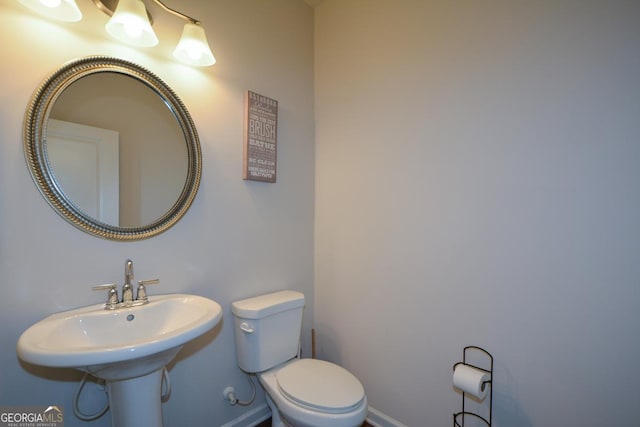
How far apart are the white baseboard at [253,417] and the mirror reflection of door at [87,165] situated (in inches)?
49.4

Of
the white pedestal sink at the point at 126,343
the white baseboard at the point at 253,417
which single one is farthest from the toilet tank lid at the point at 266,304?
the white baseboard at the point at 253,417

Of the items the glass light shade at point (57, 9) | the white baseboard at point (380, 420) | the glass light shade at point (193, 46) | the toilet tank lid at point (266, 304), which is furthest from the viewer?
the white baseboard at point (380, 420)

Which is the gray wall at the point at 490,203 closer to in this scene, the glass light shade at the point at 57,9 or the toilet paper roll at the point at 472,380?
the toilet paper roll at the point at 472,380

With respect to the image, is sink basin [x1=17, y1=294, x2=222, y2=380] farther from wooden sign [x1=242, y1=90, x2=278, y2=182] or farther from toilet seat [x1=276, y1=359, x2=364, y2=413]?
wooden sign [x1=242, y1=90, x2=278, y2=182]

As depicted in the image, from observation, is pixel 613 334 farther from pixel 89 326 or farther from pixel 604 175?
pixel 89 326

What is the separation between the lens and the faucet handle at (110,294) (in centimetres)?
108

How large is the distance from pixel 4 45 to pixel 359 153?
154 centimetres

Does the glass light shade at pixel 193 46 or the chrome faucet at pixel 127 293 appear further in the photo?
the glass light shade at pixel 193 46

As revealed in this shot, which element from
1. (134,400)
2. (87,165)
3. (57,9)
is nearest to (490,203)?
(134,400)

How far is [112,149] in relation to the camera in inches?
46.6

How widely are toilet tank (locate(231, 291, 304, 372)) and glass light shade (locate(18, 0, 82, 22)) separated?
4.48 ft

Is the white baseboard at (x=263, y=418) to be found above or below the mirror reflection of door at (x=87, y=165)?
below

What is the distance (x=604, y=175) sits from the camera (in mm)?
972

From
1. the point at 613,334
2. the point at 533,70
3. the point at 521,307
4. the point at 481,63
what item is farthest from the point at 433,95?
the point at 613,334
